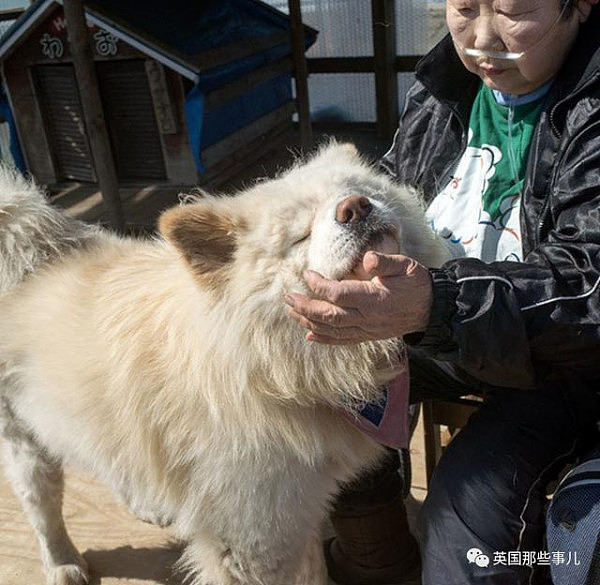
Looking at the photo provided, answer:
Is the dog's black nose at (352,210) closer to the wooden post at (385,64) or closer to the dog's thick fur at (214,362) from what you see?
the dog's thick fur at (214,362)

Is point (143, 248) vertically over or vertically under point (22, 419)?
over

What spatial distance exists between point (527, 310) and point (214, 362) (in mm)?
724

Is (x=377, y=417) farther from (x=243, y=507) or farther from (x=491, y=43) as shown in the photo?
(x=491, y=43)

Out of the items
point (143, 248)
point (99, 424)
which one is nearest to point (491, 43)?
point (143, 248)

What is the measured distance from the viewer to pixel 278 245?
141cm

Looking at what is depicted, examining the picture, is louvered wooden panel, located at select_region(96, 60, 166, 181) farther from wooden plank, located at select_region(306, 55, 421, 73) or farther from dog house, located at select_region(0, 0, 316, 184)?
wooden plank, located at select_region(306, 55, 421, 73)

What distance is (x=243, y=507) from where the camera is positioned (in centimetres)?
159

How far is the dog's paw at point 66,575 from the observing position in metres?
2.18

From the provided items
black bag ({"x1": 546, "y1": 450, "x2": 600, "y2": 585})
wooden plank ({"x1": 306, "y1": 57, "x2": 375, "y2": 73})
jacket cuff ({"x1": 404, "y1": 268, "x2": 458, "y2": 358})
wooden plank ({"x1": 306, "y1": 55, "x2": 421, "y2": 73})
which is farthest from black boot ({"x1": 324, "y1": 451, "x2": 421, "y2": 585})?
wooden plank ({"x1": 306, "y1": 57, "x2": 375, "y2": 73})

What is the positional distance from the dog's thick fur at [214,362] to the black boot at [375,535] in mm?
198

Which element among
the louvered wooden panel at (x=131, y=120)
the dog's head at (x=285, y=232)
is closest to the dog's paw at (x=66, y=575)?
the dog's head at (x=285, y=232)

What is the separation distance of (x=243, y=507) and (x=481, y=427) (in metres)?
0.66

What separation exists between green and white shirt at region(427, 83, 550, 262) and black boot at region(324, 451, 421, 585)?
76 centimetres

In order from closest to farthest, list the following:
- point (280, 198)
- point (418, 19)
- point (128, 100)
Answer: point (280, 198), point (128, 100), point (418, 19)
